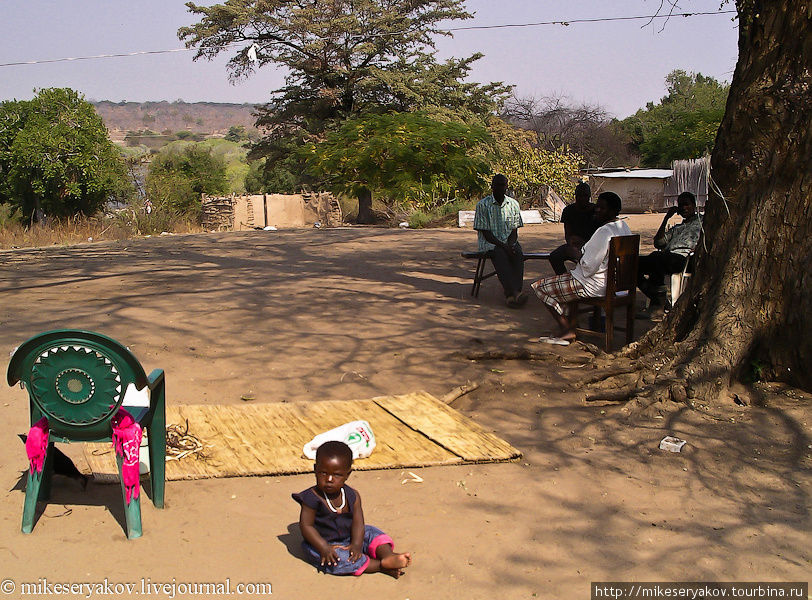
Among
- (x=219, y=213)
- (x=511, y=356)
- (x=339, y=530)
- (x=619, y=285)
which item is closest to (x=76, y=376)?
(x=339, y=530)

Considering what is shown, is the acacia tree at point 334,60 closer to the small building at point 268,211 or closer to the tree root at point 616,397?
the small building at point 268,211

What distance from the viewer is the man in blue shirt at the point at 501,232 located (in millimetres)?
9091

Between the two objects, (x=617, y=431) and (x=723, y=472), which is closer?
(x=723, y=472)

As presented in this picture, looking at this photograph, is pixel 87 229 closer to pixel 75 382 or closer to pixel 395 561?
pixel 75 382

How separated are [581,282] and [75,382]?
15.6ft

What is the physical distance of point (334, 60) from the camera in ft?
121

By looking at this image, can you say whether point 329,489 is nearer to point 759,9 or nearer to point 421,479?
point 421,479

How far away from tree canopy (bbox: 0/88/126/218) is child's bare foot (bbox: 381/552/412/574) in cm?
2487

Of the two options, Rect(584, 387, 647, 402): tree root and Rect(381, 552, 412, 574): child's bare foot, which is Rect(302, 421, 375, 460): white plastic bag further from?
Rect(584, 387, 647, 402): tree root

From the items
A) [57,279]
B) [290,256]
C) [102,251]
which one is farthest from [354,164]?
[57,279]

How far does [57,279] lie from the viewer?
34.5ft

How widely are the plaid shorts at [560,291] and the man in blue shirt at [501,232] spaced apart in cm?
160

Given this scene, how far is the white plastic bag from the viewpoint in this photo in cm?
462

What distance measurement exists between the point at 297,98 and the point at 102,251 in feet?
78.5
